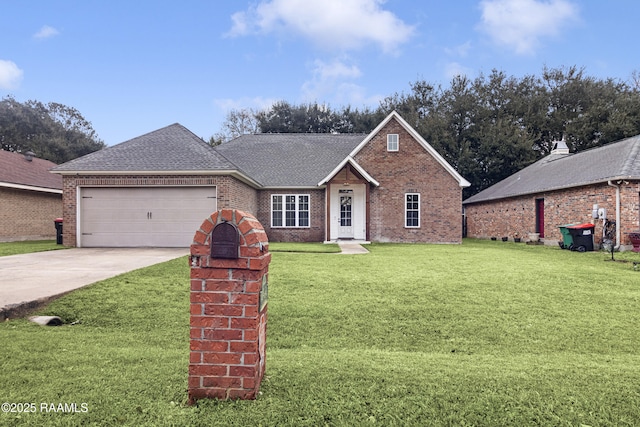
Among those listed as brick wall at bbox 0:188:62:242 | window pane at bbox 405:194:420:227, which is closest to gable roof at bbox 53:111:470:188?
window pane at bbox 405:194:420:227

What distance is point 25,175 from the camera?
19844 mm

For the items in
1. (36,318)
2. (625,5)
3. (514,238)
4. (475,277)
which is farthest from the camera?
(514,238)

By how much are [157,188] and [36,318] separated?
33.4 feet

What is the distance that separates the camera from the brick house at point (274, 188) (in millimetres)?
14391

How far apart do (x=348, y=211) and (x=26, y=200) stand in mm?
16633

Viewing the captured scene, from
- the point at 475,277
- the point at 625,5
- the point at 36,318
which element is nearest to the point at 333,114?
the point at 625,5

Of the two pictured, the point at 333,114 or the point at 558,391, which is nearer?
the point at 558,391

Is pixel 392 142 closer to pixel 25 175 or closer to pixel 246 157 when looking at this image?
pixel 246 157

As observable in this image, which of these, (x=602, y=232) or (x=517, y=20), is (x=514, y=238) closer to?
(x=602, y=232)

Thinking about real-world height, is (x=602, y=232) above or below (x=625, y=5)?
below

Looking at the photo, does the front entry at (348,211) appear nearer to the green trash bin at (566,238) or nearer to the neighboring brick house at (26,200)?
the green trash bin at (566,238)

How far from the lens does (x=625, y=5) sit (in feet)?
55.2

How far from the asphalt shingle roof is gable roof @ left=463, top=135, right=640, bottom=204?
14757 mm

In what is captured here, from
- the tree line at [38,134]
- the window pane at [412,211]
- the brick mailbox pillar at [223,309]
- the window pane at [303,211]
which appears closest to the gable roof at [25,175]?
the window pane at [303,211]
